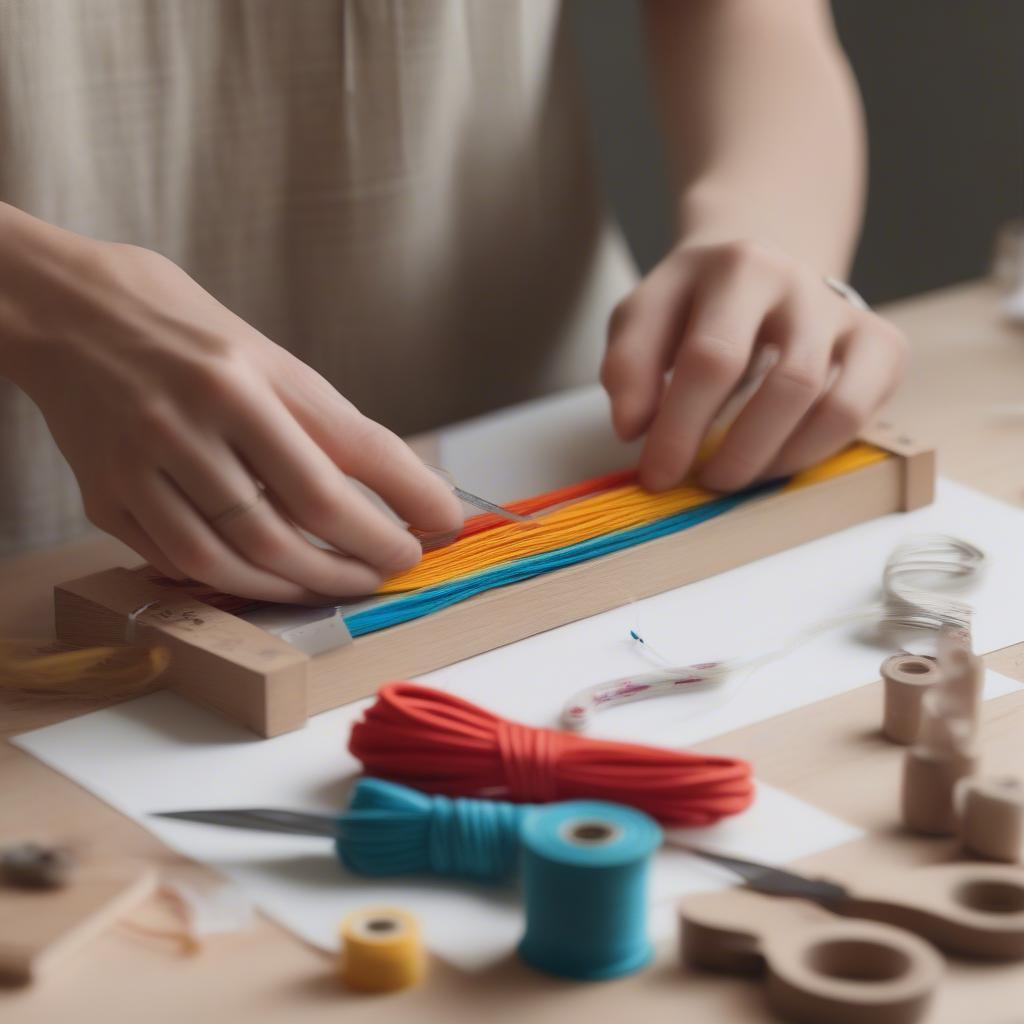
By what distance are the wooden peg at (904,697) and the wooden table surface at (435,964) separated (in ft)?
0.04

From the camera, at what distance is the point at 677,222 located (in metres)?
1.35

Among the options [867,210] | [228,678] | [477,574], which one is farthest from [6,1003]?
[867,210]

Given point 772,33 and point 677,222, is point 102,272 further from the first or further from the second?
point 772,33

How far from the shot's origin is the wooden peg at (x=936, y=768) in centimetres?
73

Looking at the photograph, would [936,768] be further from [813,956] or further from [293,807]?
[293,807]

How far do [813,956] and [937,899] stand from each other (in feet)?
0.23

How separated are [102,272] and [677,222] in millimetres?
598

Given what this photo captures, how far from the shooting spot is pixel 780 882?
26.8 inches

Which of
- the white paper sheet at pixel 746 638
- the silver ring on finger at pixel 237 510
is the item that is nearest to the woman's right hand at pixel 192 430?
the silver ring on finger at pixel 237 510

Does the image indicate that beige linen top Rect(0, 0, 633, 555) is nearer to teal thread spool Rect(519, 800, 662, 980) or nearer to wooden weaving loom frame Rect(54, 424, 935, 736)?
wooden weaving loom frame Rect(54, 424, 935, 736)

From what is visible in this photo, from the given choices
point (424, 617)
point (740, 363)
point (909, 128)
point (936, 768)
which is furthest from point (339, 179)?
point (909, 128)

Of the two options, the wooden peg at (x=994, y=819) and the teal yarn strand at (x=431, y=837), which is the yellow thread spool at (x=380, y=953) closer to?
the teal yarn strand at (x=431, y=837)

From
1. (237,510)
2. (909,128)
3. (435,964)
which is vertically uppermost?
(909,128)

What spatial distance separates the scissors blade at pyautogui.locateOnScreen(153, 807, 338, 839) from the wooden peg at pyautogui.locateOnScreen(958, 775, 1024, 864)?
0.29 meters
